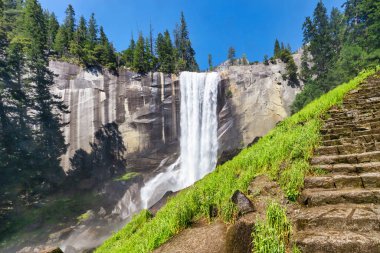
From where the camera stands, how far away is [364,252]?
2838mm

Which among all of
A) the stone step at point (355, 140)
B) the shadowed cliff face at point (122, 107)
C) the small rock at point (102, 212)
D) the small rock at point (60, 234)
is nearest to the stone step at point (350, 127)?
the stone step at point (355, 140)

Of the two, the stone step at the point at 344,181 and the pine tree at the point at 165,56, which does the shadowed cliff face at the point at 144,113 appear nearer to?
the pine tree at the point at 165,56

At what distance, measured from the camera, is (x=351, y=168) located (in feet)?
16.2

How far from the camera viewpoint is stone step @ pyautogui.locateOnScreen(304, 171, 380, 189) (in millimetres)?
4324

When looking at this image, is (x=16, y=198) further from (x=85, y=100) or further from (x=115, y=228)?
(x=85, y=100)

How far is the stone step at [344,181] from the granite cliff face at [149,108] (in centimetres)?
3327

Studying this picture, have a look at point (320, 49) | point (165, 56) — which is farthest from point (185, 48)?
point (320, 49)

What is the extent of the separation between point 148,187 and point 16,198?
50.1 ft

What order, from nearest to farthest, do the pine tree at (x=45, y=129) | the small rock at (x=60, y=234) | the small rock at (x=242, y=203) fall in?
the small rock at (x=242, y=203) < the small rock at (x=60, y=234) < the pine tree at (x=45, y=129)

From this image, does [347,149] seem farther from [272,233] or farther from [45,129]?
[45,129]

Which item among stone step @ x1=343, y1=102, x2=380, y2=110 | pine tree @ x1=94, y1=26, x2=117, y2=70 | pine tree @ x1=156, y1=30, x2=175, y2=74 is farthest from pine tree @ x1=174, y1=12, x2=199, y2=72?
stone step @ x1=343, y1=102, x2=380, y2=110

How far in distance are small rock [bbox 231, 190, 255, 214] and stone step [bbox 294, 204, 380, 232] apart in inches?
37.1

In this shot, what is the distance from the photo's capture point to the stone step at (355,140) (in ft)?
20.6

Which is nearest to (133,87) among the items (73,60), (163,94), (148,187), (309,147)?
(163,94)
